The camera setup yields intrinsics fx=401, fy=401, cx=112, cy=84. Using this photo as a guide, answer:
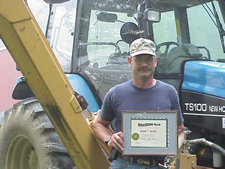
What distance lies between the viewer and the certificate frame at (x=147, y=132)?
2.79 m

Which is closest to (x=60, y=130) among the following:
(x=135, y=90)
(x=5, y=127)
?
(x=135, y=90)

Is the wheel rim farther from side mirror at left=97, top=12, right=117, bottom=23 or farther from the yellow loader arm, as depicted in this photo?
side mirror at left=97, top=12, right=117, bottom=23

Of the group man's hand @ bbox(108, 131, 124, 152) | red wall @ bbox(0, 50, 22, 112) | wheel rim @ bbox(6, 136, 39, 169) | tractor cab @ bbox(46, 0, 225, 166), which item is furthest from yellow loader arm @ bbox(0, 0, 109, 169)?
red wall @ bbox(0, 50, 22, 112)

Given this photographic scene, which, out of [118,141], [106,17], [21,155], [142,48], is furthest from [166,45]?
[21,155]

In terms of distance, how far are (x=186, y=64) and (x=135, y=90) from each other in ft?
4.10

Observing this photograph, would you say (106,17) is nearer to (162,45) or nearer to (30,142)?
(162,45)

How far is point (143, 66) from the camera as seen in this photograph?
2879mm

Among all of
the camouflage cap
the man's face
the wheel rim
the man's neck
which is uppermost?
the camouflage cap

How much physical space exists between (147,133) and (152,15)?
145 cm

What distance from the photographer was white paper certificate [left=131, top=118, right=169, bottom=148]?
2789mm

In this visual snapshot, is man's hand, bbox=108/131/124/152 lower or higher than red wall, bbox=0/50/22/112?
higher

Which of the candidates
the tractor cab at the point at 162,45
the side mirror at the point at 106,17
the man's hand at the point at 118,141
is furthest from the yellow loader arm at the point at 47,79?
the side mirror at the point at 106,17

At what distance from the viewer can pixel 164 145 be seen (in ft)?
9.20

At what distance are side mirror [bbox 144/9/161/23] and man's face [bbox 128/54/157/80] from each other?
99cm
